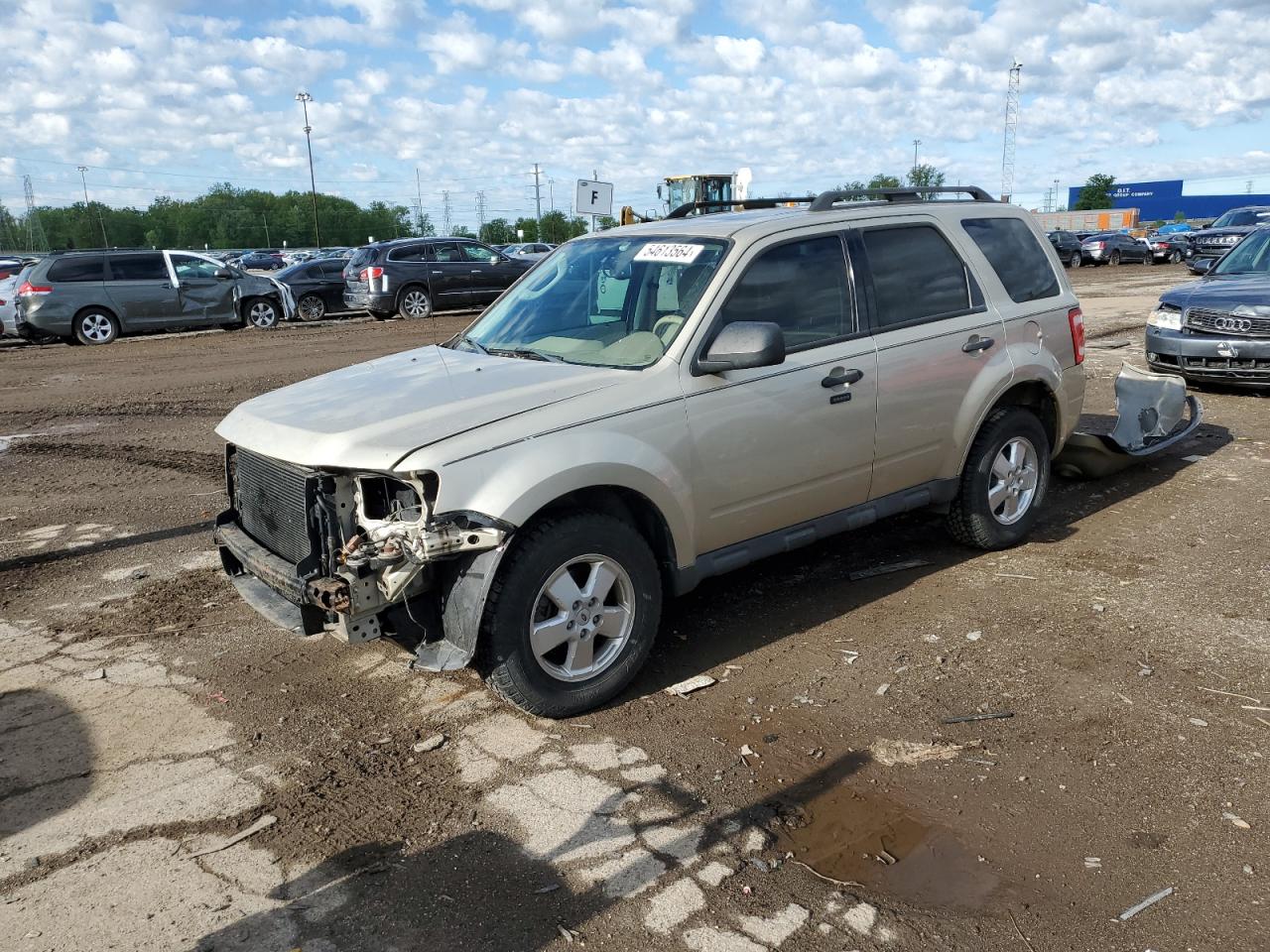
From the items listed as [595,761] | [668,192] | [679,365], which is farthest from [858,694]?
[668,192]

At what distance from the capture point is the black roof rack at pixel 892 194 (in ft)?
17.3

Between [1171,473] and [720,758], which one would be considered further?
[1171,473]

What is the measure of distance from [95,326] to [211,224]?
71.7m

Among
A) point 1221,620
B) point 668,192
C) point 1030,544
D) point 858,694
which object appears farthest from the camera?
point 668,192

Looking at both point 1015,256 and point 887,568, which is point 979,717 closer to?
point 887,568

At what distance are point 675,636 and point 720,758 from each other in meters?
1.16

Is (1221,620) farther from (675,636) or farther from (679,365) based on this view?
(679,365)

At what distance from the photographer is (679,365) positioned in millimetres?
4262

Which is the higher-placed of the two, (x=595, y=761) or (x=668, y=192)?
(x=668, y=192)

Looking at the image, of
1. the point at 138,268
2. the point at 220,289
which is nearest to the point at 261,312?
the point at 220,289

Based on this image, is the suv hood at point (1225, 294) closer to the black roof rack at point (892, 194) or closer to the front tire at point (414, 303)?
the black roof rack at point (892, 194)

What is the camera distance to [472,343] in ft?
16.9

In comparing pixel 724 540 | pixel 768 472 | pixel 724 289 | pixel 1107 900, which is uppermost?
pixel 724 289

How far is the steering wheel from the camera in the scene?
173 inches
